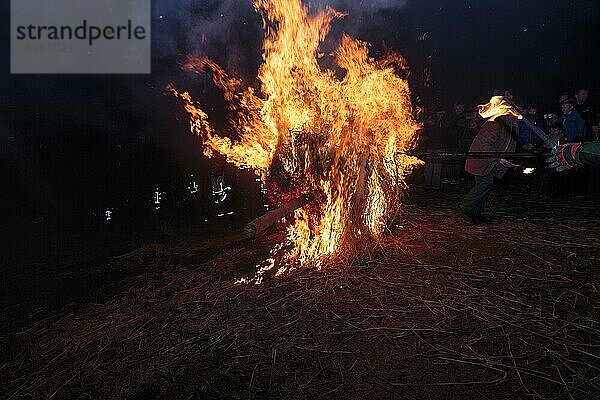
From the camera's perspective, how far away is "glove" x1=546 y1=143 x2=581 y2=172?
4422mm

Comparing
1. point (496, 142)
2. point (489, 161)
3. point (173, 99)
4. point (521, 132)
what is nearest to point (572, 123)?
point (521, 132)

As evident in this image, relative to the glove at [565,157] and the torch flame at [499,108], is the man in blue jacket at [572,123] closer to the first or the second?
the torch flame at [499,108]

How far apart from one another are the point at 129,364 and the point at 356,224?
3438 mm

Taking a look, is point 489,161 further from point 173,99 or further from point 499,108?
point 173,99

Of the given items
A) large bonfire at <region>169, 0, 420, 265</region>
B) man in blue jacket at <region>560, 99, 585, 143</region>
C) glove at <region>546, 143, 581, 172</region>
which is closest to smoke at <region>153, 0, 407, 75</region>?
large bonfire at <region>169, 0, 420, 265</region>

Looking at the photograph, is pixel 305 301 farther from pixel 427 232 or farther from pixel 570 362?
pixel 427 232

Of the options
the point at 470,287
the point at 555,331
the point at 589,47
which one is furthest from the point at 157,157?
the point at 589,47

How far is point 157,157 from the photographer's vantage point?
1257 centimetres

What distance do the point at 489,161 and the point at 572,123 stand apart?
4505 mm

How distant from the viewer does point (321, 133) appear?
17.7ft

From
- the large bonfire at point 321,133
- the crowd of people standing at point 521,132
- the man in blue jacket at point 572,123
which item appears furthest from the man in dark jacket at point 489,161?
the man in blue jacket at point 572,123

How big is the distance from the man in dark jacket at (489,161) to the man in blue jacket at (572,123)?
3.65 metres

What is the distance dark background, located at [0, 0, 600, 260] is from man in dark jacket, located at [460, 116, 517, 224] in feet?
11.6

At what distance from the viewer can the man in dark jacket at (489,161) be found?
6.62 metres
